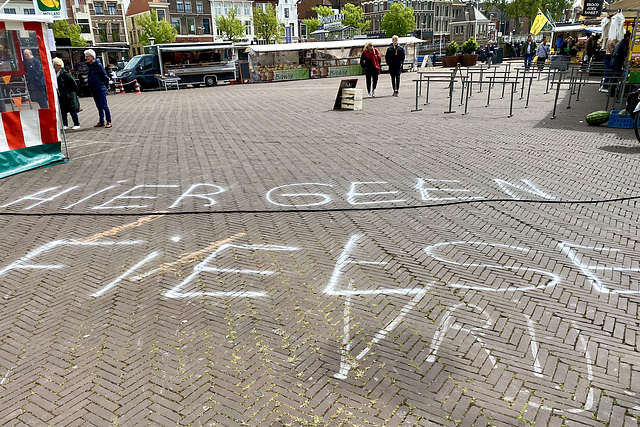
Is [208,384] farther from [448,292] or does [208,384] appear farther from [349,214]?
[349,214]

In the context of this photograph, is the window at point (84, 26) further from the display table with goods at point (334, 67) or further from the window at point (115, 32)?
the display table with goods at point (334, 67)

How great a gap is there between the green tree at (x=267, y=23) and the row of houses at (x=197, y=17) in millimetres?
2747

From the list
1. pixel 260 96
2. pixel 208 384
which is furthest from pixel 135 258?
pixel 260 96

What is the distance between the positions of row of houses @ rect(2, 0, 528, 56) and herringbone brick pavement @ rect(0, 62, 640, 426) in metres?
55.1

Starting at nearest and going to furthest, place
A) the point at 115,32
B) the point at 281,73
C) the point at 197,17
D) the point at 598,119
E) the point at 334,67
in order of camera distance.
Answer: the point at 598,119
the point at 281,73
the point at 334,67
the point at 115,32
the point at 197,17

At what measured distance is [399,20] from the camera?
7281 centimetres

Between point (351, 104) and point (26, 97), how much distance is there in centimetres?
885

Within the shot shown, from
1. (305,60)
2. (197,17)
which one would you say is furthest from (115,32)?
(305,60)

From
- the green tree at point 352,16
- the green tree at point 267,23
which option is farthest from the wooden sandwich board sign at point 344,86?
the green tree at point 352,16

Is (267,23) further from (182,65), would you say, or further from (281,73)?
(182,65)

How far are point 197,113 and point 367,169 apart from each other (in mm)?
9378

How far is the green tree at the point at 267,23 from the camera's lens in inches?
2763

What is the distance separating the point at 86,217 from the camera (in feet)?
20.0

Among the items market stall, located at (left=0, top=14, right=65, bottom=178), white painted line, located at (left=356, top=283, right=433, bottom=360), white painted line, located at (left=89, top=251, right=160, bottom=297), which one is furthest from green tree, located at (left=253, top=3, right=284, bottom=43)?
white painted line, located at (left=356, top=283, right=433, bottom=360)
